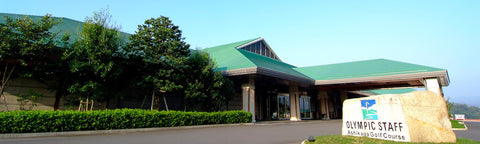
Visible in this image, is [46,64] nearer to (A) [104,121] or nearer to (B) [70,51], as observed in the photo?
(B) [70,51]

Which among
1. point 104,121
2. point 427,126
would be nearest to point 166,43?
point 104,121

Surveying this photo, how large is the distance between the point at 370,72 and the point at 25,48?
24.5 m

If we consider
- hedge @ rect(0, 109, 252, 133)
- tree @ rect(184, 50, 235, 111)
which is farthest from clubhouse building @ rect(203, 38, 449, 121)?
hedge @ rect(0, 109, 252, 133)

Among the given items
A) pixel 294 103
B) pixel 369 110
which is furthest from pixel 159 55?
pixel 294 103

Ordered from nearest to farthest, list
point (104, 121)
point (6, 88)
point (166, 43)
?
point (104, 121) → point (6, 88) → point (166, 43)

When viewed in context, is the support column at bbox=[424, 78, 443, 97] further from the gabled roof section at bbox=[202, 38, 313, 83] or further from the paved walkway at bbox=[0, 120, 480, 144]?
the gabled roof section at bbox=[202, 38, 313, 83]

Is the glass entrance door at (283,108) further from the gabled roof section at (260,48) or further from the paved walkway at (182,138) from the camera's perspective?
the paved walkway at (182,138)

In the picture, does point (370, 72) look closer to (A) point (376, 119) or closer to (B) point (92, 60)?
(A) point (376, 119)

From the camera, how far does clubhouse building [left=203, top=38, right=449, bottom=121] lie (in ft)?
61.0

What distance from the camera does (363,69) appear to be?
23812 millimetres

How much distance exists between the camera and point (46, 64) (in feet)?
36.6

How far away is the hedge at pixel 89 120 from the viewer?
827cm

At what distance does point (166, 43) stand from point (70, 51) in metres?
4.71

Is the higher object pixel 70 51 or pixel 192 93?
pixel 70 51
